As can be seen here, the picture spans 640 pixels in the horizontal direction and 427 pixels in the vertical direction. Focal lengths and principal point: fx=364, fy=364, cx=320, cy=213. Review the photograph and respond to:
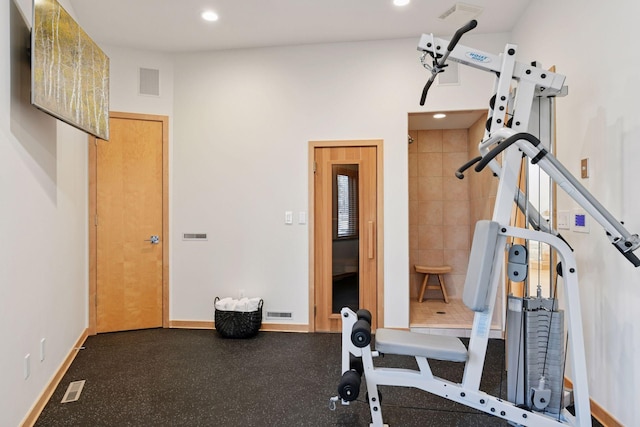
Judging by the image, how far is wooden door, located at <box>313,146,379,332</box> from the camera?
12.4 feet

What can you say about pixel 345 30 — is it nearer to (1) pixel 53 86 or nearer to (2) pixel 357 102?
(2) pixel 357 102

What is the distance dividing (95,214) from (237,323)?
1.82m

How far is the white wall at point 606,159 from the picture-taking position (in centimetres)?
190

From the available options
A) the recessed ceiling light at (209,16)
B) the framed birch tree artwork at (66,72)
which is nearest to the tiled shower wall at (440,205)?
the recessed ceiling light at (209,16)

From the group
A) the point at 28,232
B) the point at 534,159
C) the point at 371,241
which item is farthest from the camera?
the point at 371,241

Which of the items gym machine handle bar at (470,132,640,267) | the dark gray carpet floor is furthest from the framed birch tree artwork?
gym machine handle bar at (470,132,640,267)

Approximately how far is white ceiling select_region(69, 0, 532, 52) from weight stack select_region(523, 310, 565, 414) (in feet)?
8.55

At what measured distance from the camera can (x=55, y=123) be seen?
2.76m

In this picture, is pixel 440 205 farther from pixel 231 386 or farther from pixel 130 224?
pixel 130 224

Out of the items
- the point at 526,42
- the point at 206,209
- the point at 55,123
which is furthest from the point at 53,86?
the point at 526,42

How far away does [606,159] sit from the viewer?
83.0 inches

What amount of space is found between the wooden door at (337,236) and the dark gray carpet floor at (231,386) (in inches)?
17.4

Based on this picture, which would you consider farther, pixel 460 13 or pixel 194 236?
pixel 194 236

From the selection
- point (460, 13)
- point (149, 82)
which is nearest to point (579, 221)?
point (460, 13)
